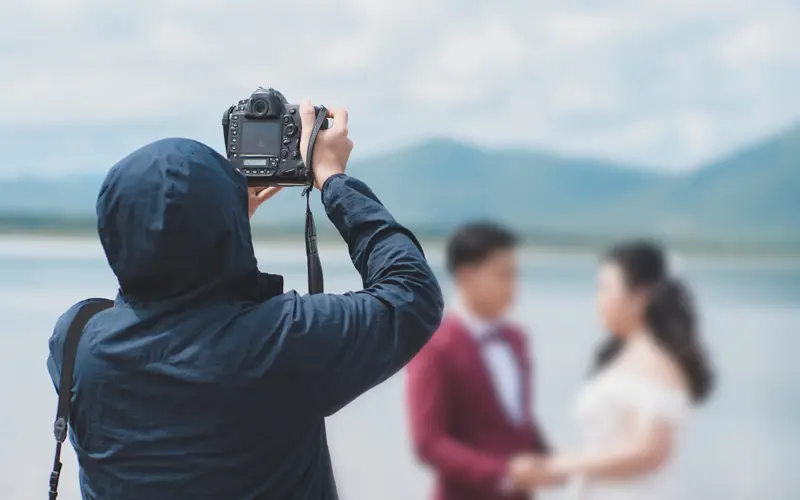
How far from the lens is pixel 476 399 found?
4.71ft

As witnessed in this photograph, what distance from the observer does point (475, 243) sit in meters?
1.55

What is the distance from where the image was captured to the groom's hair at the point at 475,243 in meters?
1.54

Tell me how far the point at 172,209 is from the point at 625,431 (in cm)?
91

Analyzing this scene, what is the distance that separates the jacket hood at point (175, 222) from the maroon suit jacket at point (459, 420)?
0.84m

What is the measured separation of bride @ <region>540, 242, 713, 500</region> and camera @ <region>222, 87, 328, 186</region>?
72cm

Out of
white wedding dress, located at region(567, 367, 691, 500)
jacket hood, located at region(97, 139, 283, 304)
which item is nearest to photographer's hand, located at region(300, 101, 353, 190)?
jacket hood, located at region(97, 139, 283, 304)

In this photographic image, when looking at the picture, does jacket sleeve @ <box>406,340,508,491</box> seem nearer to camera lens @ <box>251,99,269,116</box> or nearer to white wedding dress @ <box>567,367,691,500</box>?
white wedding dress @ <box>567,367,691,500</box>

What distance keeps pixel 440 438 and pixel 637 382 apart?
0.31 meters

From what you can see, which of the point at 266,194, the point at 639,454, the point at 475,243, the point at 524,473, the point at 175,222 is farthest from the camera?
the point at 475,243

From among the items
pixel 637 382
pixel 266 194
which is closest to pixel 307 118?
pixel 266 194

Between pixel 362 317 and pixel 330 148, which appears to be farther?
pixel 330 148

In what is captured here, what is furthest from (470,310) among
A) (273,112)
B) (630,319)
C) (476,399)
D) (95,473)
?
(95,473)

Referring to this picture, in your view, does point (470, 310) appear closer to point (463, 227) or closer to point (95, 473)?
point (463, 227)

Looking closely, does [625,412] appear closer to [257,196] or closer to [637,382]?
[637,382]
